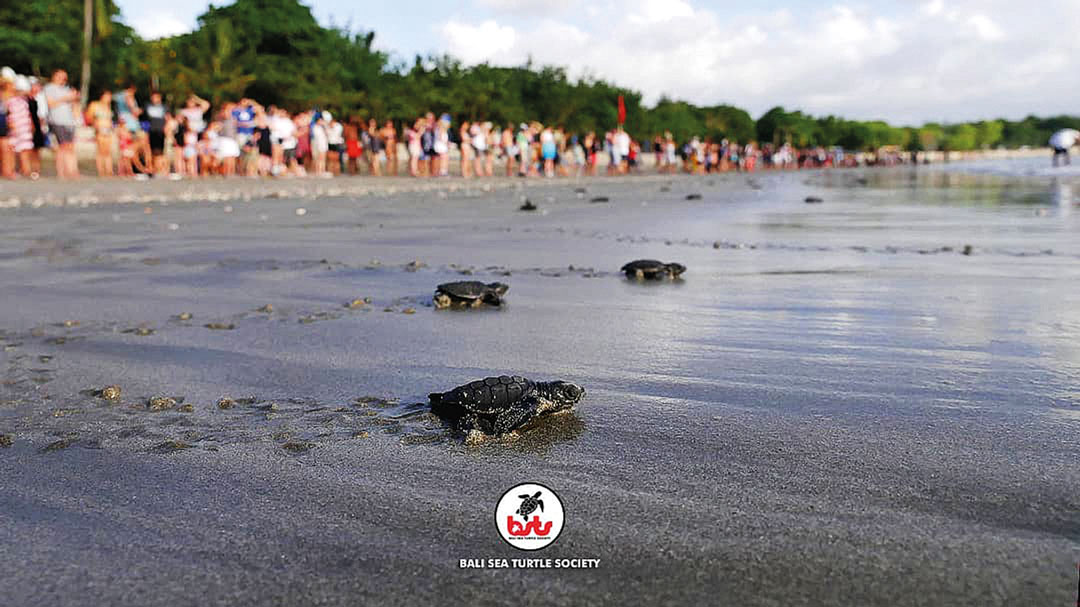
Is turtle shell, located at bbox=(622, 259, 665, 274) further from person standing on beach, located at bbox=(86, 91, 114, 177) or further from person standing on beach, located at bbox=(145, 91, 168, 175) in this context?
person standing on beach, located at bbox=(145, 91, 168, 175)

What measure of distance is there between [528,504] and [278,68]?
34.1 metres

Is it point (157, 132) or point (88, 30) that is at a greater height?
point (88, 30)

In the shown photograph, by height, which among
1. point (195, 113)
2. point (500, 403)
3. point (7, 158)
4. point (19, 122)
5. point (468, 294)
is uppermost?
point (195, 113)

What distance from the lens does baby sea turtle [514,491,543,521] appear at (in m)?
1.79

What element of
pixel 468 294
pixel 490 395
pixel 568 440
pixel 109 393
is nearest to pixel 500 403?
pixel 490 395

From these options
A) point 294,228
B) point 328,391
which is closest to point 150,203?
point 294,228

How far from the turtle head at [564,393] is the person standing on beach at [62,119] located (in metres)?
14.7

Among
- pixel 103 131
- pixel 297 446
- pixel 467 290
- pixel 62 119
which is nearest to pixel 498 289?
pixel 467 290

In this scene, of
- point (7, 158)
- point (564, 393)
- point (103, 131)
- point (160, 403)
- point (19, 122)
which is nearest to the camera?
point (564, 393)

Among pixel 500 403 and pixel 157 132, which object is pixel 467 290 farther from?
pixel 157 132

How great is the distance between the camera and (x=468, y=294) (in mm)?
4477

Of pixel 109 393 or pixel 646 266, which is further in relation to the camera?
pixel 646 266

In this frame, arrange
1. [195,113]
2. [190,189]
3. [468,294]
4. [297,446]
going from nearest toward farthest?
1. [297,446]
2. [468,294]
3. [190,189]
4. [195,113]

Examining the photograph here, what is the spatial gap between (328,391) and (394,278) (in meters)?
2.91
